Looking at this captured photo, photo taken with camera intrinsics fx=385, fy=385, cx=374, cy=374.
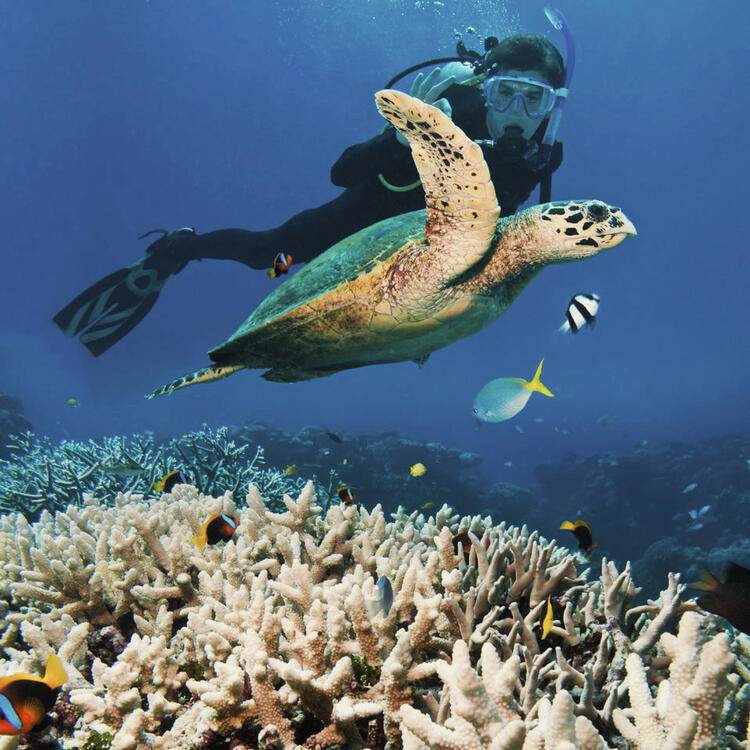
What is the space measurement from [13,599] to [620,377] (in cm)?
8620

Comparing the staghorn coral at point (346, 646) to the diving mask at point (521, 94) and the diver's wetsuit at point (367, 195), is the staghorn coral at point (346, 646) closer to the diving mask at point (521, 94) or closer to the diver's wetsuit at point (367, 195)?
the diver's wetsuit at point (367, 195)

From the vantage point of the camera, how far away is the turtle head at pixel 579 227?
240 centimetres

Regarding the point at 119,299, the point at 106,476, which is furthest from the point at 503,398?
the point at 119,299

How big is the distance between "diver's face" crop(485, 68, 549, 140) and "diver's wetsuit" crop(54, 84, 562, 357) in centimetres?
21

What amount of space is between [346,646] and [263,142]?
35230 millimetres

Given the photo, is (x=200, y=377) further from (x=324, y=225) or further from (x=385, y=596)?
(x=324, y=225)

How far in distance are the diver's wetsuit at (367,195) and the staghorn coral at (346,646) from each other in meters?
3.63

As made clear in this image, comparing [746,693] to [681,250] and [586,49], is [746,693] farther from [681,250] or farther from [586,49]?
[681,250]

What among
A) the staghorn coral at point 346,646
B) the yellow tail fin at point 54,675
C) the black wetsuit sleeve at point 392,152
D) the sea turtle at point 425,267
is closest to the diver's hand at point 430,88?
the black wetsuit sleeve at point 392,152

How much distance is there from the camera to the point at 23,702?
3.57ft

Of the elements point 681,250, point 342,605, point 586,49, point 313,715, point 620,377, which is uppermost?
point 586,49

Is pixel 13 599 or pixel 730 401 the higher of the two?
pixel 730 401

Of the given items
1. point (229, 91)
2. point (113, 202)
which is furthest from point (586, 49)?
point (113, 202)

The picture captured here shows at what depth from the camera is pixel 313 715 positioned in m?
1.18
